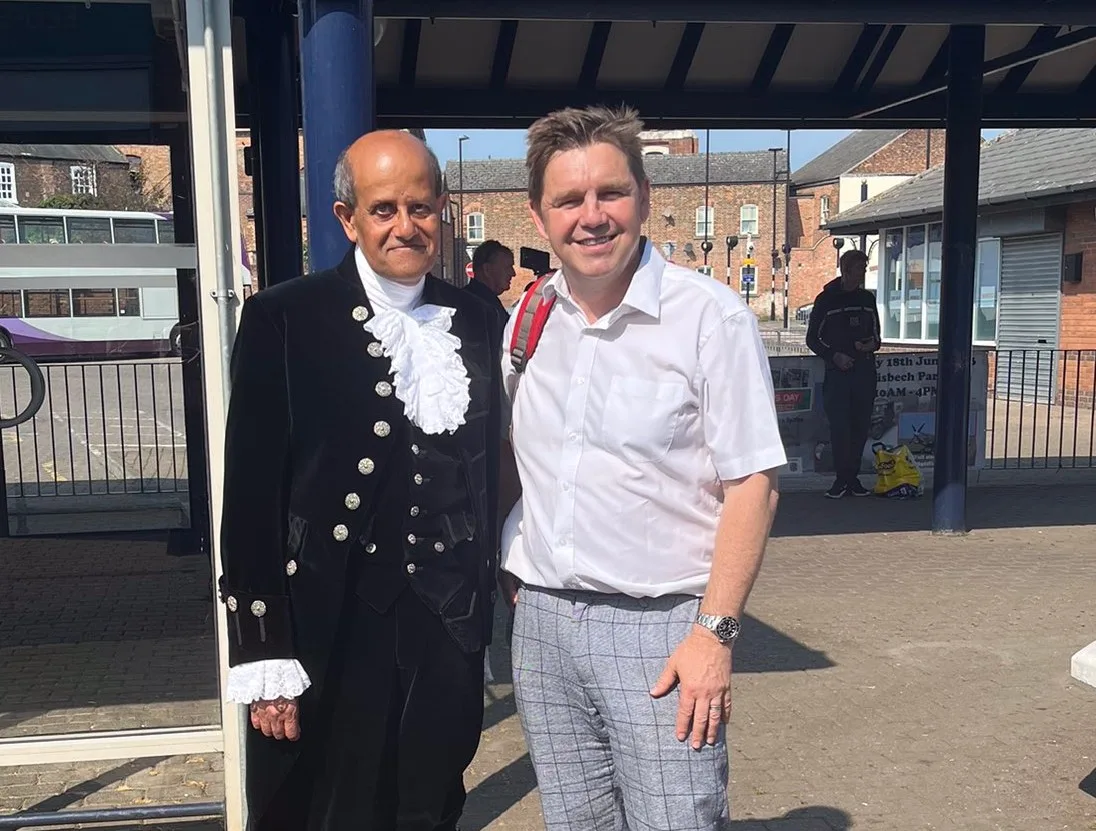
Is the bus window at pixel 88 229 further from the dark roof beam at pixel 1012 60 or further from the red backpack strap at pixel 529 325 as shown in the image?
the dark roof beam at pixel 1012 60

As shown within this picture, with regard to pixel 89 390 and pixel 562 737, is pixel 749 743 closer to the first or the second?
pixel 562 737

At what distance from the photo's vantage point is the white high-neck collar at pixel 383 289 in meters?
2.21

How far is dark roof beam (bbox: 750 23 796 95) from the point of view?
7648 millimetres

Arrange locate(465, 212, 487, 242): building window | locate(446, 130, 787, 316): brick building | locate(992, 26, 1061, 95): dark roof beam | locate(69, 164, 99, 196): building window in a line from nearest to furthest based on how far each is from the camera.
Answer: locate(69, 164, 99, 196): building window, locate(992, 26, 1061, 95): dark roof beam, locate(446, 130, 787, 316): brick building, locate(465, 212, 487, 242): building window

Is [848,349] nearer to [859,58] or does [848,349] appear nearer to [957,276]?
[957,276]

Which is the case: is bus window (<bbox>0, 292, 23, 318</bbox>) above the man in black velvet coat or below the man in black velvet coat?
above

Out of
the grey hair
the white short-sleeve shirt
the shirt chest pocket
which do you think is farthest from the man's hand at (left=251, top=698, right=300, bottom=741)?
the grey hair

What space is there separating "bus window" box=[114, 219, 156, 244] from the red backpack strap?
186cm

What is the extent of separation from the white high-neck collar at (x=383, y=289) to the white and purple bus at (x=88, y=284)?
129 cm

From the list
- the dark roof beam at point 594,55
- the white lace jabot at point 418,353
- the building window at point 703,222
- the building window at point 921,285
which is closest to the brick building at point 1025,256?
the building window at point 921,285

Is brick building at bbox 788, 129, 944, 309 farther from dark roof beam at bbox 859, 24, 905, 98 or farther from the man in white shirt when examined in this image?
the man in white shirt

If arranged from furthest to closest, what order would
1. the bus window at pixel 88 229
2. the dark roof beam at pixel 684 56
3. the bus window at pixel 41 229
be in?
the dark roof beam at pixel 684 56
the bus window at pixel 41 229
the bus window at pixel 88 229

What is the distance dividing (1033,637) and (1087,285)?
1223 centimetres

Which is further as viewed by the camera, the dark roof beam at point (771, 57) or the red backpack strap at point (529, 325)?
the dark roof beam at point (771, 57)
